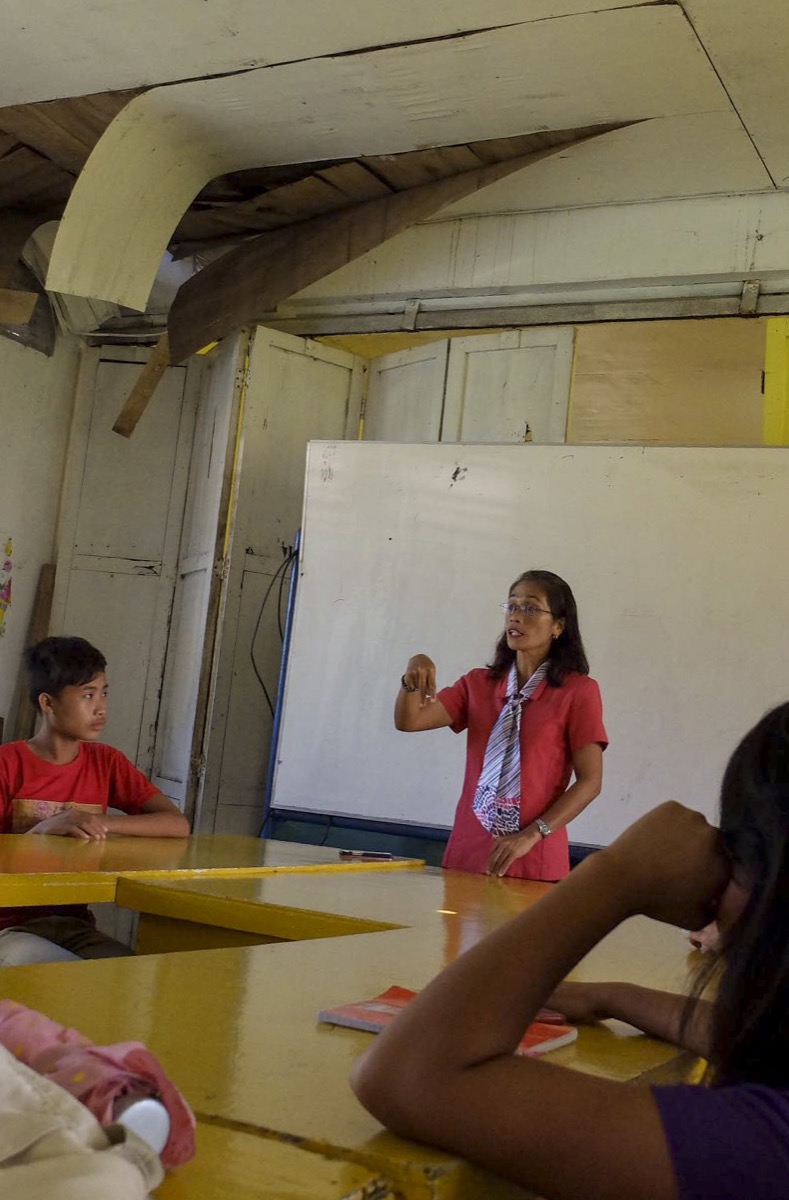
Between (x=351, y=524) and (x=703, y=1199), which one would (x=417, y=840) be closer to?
(x=351, y=524)

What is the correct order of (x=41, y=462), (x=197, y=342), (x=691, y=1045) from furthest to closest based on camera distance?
(x=41, y=462) → (x=197, y=342) → (x=691, y=1045)

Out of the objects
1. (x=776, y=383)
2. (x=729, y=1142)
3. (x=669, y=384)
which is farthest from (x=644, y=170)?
(x=729, y=1142)

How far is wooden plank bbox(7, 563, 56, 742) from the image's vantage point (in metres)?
5.06

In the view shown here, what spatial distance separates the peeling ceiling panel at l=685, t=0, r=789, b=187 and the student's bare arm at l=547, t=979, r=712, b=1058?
2.75m

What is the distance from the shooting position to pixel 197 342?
15.9 ft

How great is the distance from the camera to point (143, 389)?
4.82 metres

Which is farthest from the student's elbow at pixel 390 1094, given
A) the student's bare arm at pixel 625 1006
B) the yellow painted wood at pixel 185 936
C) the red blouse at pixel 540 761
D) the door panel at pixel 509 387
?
the door panel at pixel 509 387

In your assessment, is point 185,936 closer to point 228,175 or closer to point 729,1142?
point 729,1142

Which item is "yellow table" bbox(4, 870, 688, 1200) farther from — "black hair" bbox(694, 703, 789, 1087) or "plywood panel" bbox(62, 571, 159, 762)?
"plywood panel" bbox(62, 571, 159, 762)

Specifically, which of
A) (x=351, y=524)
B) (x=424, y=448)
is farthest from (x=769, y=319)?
(x=351, y=524)

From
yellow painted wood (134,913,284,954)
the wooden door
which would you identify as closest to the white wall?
the wooden door

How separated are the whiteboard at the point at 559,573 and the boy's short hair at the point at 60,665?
1637 mm

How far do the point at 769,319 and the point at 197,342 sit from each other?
2.12m

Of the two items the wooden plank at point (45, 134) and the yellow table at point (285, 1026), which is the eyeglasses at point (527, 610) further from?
the wooden plank at point (45, 134)
